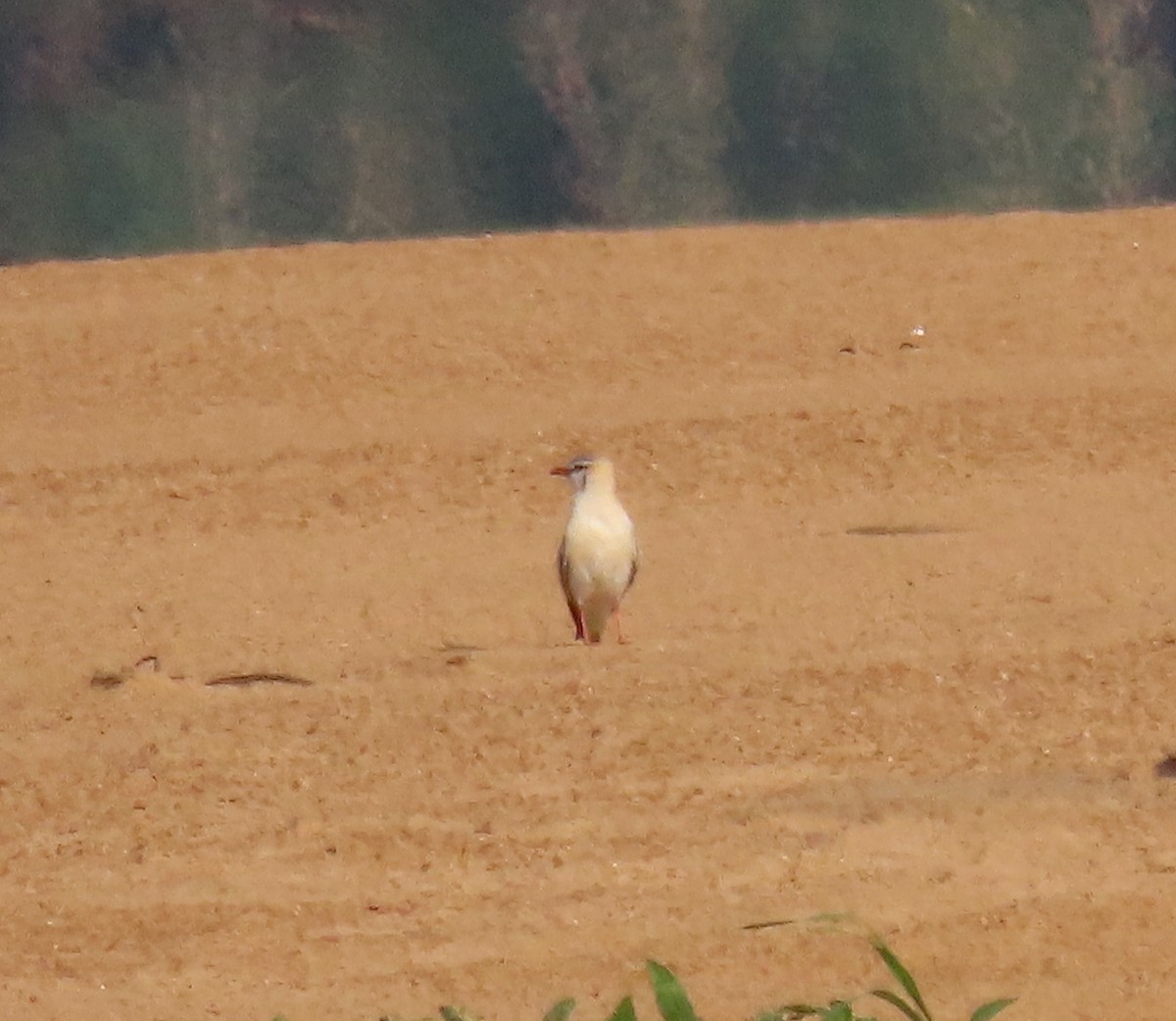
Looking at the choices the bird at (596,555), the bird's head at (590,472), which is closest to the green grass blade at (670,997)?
the bird at (596,555)

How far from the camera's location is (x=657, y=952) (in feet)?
22.2

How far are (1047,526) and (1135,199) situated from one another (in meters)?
3.55

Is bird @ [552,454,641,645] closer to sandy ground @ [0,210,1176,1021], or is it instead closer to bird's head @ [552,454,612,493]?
bird's head @ [552,454,612,493]

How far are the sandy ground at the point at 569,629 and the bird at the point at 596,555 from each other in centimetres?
27

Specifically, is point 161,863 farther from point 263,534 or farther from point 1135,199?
point 1135,199

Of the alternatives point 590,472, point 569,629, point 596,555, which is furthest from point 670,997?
point 569,629

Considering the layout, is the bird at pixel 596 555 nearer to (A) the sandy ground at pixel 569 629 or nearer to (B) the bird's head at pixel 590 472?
(B) the bird's head at pixel 590 472

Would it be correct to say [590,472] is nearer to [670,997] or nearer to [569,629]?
[569,629]

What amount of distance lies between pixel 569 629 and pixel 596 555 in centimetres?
83

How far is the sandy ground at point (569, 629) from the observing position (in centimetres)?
698

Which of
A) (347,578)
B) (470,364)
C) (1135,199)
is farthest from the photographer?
(1135,199)

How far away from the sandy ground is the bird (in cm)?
27

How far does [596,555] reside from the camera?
977 centimetres

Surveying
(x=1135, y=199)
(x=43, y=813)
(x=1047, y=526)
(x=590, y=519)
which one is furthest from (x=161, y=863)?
(x=1135, y=199)
